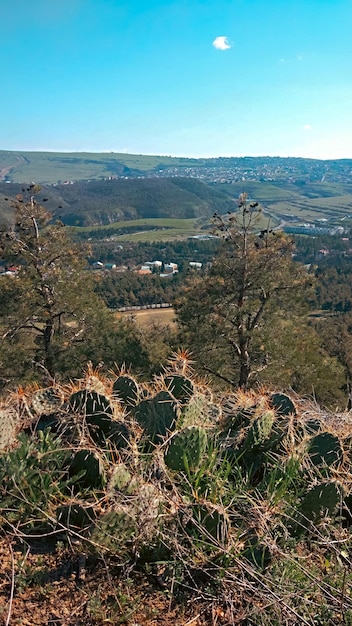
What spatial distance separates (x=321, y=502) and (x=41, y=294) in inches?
382

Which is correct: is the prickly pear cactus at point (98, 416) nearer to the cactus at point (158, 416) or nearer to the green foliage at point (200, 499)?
the green foliage at point (200, 499)

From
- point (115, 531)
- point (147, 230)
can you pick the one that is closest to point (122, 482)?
point (115, 531)

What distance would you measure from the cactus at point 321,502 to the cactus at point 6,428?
1.87 m

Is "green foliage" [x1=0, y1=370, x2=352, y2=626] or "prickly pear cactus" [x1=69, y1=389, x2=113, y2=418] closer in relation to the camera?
"green foliage" [x1=0, y1=370, x2=352, y2=626]

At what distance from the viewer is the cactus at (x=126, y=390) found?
141 inches

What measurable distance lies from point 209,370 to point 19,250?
5.35 metres

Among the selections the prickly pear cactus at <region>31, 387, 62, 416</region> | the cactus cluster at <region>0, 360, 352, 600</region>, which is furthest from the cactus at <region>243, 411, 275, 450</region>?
the prickly pear cactus at <region>31, 387, 62, 416</region>

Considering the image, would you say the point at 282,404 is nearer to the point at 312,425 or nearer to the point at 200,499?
the point at 312,425

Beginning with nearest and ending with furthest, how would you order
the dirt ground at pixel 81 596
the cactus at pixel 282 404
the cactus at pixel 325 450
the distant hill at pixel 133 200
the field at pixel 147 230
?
the dirt ground at pixel 81 596 → the cactus at pixel 325 450 → the cactus at pixel 282 404 → the field at pixel 147 230 → the distant hill at pixel 133 200

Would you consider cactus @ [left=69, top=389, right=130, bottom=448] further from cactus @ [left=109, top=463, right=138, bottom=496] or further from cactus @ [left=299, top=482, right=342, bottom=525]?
cactus @ [left=299, top=482, right=342, bottom=525]

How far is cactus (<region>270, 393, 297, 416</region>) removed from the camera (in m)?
3.54

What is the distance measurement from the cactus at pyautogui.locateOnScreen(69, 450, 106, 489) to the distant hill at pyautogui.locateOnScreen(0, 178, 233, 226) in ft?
316

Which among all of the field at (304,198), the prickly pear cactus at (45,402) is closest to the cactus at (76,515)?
the prickly pear cactus at (45,402)

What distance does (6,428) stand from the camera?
300 cm
